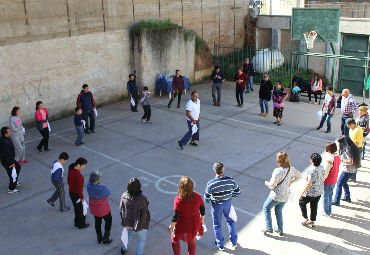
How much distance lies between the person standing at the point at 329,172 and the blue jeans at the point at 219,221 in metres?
1.87

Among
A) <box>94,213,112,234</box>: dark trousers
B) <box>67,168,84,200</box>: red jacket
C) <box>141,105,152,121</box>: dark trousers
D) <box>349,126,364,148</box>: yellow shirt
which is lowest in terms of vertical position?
<box>94,213,112,234</box>: dark trousers

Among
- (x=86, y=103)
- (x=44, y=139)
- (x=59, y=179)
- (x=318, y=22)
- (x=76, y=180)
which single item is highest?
(x=318, y=22)

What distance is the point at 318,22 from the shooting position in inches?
633

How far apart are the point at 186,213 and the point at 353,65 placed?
15.2 m

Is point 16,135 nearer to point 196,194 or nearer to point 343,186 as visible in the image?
point 196,194

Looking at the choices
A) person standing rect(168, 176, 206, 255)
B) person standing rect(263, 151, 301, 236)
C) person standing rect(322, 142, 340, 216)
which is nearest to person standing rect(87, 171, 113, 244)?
person standing rect(168, 176, 206, 255)

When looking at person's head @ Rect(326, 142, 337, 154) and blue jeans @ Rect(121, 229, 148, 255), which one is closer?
blue jeans @ Rect(121, 229, 148, 255)

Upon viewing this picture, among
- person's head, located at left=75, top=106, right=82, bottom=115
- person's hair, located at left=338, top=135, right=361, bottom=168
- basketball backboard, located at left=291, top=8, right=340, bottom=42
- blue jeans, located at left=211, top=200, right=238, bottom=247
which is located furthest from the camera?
basketball backboard, located at left=291, top=8, right=340, bottom=42

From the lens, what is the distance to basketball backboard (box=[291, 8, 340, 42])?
15.6 m

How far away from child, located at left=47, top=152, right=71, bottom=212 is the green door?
14.8 meters

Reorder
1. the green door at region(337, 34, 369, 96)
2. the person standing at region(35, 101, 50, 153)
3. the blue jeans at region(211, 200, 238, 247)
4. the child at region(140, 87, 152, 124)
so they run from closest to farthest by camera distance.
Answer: the blue jeans at region(211, 200, 238, 247) < the person standing at region(35, 101, 50, 153) < the child at region(140, 87, 152, 124) < the green door at region(337, 34, 369, 96)

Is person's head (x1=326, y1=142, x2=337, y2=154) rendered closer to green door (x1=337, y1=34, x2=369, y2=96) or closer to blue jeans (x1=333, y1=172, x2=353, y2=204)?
blue jeans (x1=333, y1=172, x2=353, y2=204)

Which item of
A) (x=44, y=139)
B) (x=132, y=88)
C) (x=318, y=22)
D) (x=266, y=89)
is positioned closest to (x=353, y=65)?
(x=318, y=22)

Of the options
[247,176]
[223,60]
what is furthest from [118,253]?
[223,60]
